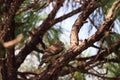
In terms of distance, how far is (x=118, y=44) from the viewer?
88 centimetres

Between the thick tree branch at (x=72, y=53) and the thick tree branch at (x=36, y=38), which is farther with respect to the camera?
the thick tree branch at (x=36, y=38)

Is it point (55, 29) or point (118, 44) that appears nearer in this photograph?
point (118, 44)

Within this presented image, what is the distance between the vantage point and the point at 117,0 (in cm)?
80

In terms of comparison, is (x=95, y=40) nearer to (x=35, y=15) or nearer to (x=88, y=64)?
(x=88, y=64)

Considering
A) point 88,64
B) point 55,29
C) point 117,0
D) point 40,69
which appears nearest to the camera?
point 117,0

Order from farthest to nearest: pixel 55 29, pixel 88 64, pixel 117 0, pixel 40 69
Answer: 1. pixel 55 29
2. pixel 40 69
3. pixel 88 64
4. pixel 117 0

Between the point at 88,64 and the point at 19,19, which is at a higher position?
the point at 19,19

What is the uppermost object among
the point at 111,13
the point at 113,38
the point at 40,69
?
the point at 111,13

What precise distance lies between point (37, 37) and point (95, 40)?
0.76 feet

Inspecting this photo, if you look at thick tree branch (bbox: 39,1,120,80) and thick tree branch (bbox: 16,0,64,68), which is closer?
thick tree branch (bbox: 39,1,120,80)

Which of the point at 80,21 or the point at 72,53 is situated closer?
the point at 72,53

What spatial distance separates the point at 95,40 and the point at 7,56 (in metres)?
0.28

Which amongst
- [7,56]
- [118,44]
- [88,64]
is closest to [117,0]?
[118,44]

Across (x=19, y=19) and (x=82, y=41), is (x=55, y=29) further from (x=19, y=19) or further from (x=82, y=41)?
(x=82, y=41)
